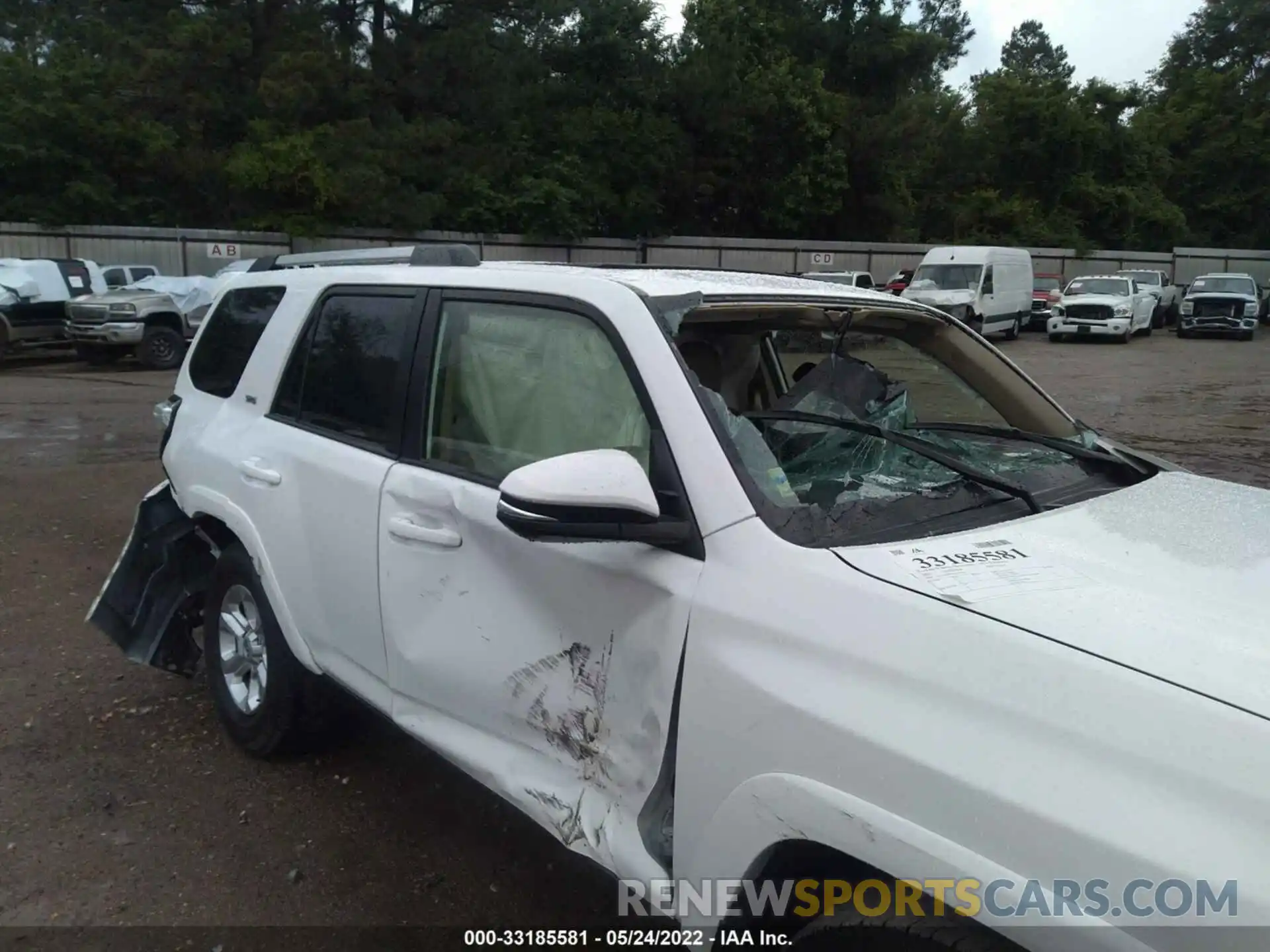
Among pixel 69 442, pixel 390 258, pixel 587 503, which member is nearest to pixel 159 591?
pixel 390 258

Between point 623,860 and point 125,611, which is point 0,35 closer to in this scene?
point 125,611

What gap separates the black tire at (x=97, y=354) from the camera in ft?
61.9

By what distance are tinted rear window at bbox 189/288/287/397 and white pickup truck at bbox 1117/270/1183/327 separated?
33126 millimetres

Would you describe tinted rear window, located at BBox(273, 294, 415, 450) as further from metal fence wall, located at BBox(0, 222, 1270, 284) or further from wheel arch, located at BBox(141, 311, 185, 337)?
wheel arch, located at BBox(141, 311, 185, 337)

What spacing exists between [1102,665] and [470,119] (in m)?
35.4

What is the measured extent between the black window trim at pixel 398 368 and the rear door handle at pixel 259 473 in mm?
162

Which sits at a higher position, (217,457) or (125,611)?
(217,457)

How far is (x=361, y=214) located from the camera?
30.7 m

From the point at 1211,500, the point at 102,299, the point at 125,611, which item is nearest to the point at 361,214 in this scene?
the point at 102,299

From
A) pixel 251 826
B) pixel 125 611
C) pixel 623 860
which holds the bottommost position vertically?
pixel 251 826

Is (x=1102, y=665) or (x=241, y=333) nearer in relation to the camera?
(x=1102, y=665)

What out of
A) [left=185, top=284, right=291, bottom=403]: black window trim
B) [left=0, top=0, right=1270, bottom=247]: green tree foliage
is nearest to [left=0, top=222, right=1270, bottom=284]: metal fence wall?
[left=0, top=0, right=1270, bottom=247]: green tree foliage

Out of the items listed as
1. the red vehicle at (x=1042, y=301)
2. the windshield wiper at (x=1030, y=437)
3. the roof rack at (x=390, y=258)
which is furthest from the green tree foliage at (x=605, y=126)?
the windshield wiper at (x=1030, y=437)

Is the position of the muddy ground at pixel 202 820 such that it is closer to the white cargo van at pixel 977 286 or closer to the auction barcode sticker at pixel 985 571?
the auction barcode sticker at pixel 985 571
